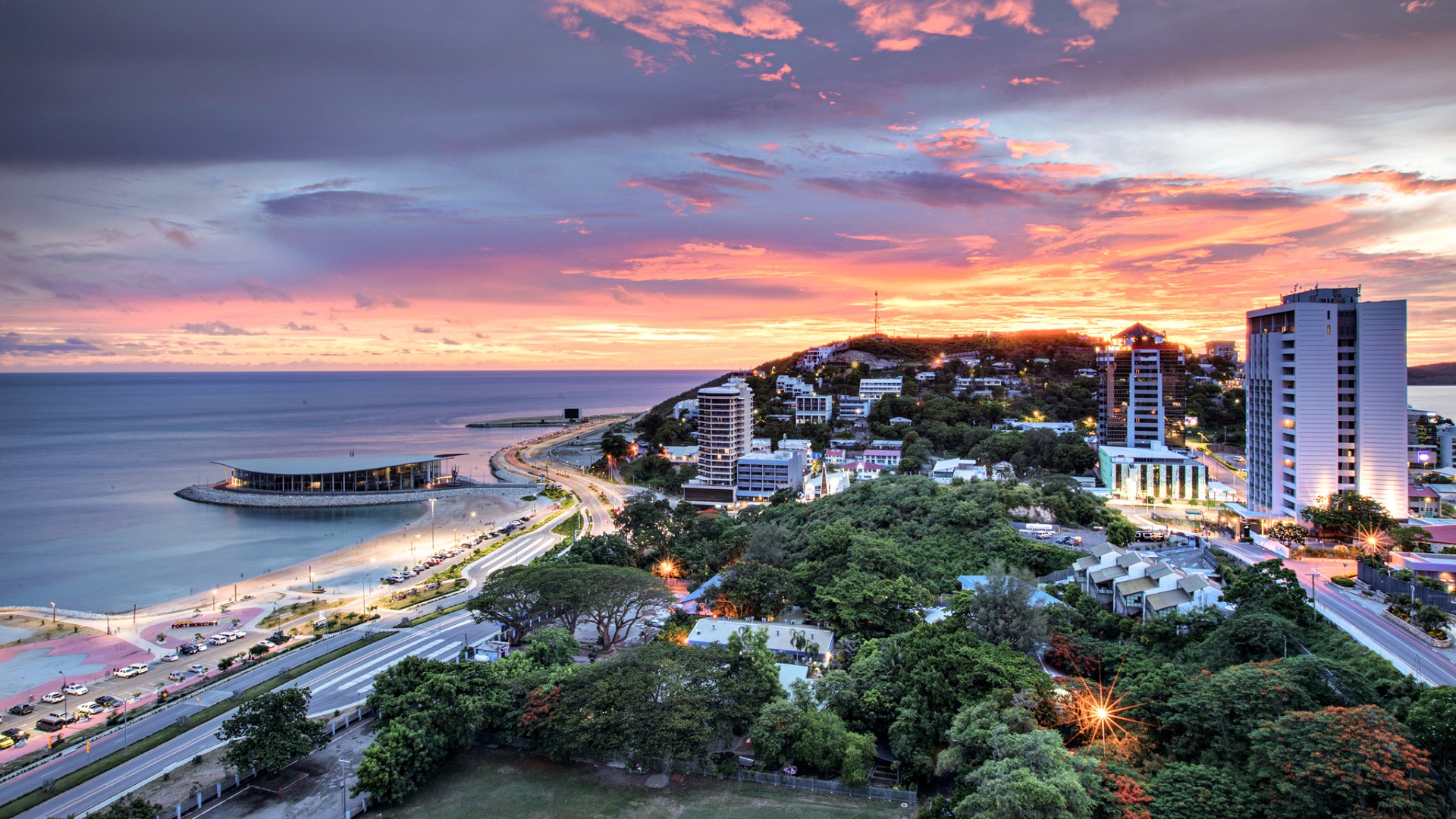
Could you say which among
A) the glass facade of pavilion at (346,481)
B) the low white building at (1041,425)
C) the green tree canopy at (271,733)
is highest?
the low white building at (1041,425)

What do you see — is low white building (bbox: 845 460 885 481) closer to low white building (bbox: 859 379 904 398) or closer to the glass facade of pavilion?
low white building (bbox: 859 379 904 398)

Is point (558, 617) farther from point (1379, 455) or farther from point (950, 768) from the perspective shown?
point (1379, 455)

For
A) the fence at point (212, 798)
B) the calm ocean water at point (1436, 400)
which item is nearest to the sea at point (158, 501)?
the fence at point (212, 798)

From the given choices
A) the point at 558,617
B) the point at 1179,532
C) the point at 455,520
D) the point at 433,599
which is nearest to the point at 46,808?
the point at 558,617

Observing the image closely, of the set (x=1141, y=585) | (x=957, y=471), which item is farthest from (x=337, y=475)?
(x=1141, y=585)

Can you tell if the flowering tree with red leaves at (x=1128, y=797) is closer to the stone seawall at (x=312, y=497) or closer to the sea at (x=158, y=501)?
the sea at (x=158, y=501)

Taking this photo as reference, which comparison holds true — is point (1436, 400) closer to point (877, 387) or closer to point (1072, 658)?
point (877, 387)

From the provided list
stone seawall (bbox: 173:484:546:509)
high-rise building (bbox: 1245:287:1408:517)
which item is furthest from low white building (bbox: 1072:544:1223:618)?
stone seawall (bbox: 173:484:546:509)
